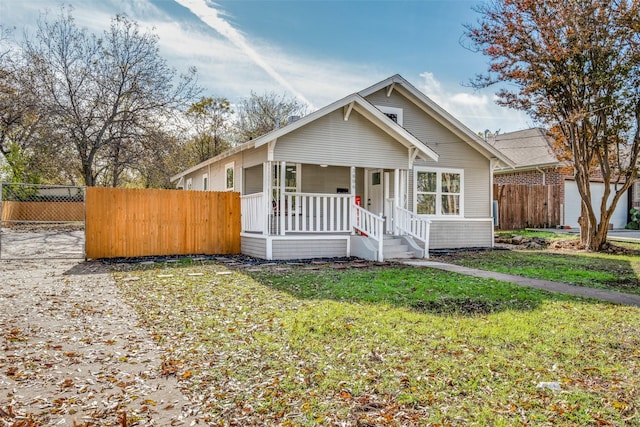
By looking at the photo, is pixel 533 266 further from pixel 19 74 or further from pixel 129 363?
pixel 19 74

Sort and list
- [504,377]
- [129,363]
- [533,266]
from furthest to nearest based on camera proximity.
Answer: [533,266] → [129,363] → [504,377]

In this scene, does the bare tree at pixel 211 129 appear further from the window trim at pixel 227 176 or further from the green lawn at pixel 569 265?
the green lawn at pixel 569 265

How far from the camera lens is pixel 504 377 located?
12.1ft

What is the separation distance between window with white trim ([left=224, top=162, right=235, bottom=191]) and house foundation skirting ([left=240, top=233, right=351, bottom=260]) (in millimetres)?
2962

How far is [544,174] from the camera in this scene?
22.4 meters

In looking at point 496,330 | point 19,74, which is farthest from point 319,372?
point 19,74

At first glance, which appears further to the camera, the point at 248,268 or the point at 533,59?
the point at 533,59

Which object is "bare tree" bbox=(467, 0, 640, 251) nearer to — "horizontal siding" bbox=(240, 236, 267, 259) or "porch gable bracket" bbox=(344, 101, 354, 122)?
"porch gable bracket" bbox=(344, 101, 354, 122)

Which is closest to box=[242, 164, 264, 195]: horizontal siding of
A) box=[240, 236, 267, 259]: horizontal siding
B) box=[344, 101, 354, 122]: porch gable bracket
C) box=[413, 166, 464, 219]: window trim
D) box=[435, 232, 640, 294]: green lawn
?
box=[240, 236, 267, 259]: horizontal siding

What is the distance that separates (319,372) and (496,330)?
7.60 ft

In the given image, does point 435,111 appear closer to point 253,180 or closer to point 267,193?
point 253,180

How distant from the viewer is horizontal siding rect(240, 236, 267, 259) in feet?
38.4

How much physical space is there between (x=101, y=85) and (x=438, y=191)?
631 inches

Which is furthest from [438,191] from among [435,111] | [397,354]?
[397,354]
